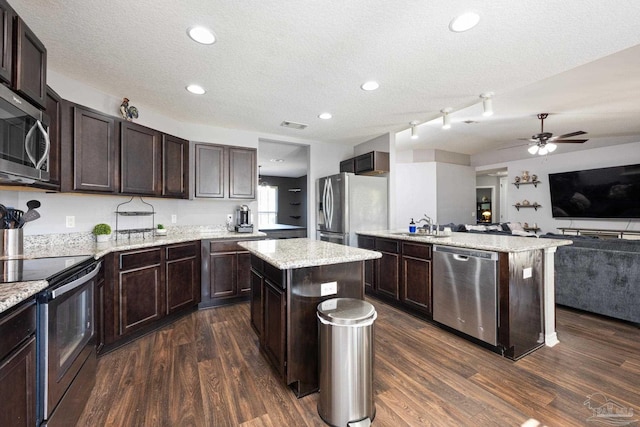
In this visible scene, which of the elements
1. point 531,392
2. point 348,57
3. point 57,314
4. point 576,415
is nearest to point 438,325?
point 531,392

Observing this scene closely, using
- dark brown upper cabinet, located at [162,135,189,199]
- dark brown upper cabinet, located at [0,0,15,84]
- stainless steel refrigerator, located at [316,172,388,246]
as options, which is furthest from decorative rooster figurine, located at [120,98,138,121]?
stainless steel refrigerator, located at [316,172,388,246]

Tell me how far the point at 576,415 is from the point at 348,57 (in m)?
2.92

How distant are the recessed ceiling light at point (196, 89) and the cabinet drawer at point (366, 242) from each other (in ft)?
9.12

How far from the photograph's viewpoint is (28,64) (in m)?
1.59

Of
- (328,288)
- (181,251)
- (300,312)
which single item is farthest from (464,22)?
(181,251)

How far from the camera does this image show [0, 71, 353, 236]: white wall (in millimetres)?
2473

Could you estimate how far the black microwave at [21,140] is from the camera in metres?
1.40

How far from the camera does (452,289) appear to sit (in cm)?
266

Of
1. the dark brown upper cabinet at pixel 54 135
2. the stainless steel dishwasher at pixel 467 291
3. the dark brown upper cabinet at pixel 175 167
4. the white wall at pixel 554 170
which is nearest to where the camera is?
the dark brown upper cabinet at pixel 54 135

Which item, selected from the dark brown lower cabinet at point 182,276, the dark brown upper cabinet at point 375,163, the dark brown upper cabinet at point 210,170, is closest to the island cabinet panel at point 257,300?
the dark brown lower cabinet at point 182,276

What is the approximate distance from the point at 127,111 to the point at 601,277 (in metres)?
5.50

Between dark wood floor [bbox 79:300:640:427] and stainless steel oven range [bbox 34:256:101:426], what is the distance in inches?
8.0

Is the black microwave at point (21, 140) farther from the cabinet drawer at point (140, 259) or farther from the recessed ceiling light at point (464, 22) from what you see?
the recessed ceiling light at point (464, 22)

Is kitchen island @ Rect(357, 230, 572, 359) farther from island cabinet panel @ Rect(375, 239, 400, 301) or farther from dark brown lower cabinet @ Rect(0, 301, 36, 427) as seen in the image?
dark brown lower cabinet @ Rect(0, 301, 36, 427)
